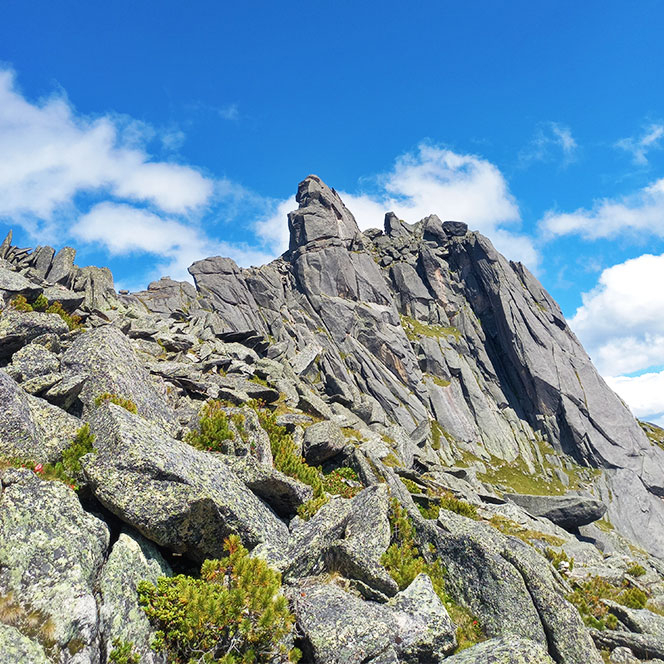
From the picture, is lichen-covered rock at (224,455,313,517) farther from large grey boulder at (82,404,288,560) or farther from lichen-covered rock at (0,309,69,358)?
lichen-covered rock at (0,309,69,358)

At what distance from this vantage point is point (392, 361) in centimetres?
13538

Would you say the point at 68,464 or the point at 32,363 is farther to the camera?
the point at 32,363

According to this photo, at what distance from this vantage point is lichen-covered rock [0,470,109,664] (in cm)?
700

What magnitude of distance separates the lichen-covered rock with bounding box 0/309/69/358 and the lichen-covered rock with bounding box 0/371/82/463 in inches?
186

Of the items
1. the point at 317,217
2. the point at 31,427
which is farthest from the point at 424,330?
the point at 31,427

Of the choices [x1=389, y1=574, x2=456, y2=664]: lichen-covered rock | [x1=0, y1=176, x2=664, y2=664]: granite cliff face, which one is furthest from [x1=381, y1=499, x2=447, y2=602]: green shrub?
[x1=389, y1=574, x2=456, y2=664]: lichen-covered rock

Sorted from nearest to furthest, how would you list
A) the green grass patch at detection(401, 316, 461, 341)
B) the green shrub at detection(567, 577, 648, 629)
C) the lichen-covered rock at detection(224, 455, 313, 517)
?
the lichen-covered rock at detection(224, 455, 313, 517) < the green shrub at detection(567, 577, 648, 629) < the green grass patch at detection(401, 316, 461, 341)

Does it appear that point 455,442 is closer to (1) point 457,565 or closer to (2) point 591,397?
(2) point 591,397

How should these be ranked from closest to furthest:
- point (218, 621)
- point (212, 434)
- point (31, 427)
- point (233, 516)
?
point (218, 621)
point (233, 516)
point (31, 427)
point (212, 434)

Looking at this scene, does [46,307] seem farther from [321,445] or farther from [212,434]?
[321,445]

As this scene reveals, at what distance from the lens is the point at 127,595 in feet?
27.4

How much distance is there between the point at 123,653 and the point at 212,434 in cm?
Result: 872

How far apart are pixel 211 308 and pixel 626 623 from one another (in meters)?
131

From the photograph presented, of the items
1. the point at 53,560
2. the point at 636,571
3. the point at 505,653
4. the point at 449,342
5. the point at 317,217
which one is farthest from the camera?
the point at 317,217
